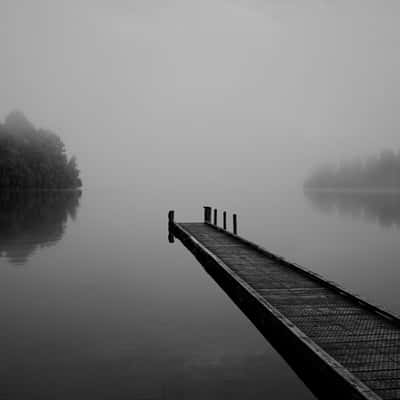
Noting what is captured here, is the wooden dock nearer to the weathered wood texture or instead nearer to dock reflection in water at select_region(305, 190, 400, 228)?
the weathered wood texture

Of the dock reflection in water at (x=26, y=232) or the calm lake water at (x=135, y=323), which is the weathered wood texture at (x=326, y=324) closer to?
the calm lake water at (x=135, y=323)

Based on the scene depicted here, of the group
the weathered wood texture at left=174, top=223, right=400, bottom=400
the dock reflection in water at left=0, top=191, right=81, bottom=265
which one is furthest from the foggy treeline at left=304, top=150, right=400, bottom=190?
the weathered wood texture at left=174, top=223, right=400, bottom=400

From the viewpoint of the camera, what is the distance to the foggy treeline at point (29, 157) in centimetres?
6706

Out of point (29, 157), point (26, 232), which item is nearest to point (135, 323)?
point (26, 232)

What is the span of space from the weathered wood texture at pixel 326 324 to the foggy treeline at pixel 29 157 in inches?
2426

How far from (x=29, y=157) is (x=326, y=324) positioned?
71478 mm

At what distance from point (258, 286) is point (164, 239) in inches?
637

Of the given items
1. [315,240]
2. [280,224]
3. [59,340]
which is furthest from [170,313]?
[280,224]

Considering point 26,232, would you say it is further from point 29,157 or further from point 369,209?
point 29,157

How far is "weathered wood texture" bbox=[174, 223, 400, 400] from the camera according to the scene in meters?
5.72

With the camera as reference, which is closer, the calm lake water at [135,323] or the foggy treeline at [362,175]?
the calm lake water at [135,323]

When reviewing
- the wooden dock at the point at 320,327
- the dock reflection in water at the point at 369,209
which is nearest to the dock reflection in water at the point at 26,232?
the wooden dock at the point at 320,327

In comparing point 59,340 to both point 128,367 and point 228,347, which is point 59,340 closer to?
point 128,367

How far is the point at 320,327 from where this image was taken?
788 centimetres
